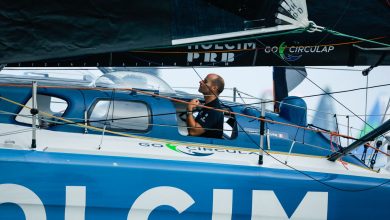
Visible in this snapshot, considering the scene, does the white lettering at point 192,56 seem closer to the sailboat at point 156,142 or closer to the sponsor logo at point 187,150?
the sailboat at point 156,142

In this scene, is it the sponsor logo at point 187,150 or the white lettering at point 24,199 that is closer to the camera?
the white lettering at point 24,199

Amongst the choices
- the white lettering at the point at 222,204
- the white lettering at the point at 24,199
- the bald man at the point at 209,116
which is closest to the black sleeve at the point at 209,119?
the bald man at the point at 209,116

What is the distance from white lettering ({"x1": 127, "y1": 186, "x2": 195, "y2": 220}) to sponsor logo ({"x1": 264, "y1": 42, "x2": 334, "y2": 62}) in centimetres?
92

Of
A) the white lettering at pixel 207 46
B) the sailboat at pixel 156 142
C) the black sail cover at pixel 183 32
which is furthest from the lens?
the white lettering at pixel 207 46

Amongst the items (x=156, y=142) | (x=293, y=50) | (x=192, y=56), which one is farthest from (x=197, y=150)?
(x=293, y=50)

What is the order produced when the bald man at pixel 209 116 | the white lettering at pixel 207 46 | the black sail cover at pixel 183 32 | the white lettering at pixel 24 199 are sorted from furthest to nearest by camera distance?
the bald man at pixel 209 116 → the white lettering at pixel 207 46 → the white lettering at pixel 24 199 → the black sail cover at pixel 183 32

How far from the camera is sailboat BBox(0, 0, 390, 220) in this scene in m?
2.45

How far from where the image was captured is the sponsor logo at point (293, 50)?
305cm

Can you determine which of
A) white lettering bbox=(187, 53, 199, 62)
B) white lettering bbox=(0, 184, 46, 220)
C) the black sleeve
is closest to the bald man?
the black sleeve

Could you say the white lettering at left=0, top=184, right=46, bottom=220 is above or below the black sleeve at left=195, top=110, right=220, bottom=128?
below

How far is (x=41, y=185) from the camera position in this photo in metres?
2.75

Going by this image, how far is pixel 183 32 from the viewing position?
2.58m

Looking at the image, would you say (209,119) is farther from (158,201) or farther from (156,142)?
(158,201)

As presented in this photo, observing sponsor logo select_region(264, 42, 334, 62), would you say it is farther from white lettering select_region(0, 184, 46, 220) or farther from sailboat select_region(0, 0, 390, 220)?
white lettering select_region(0, 184, 46, 220)
